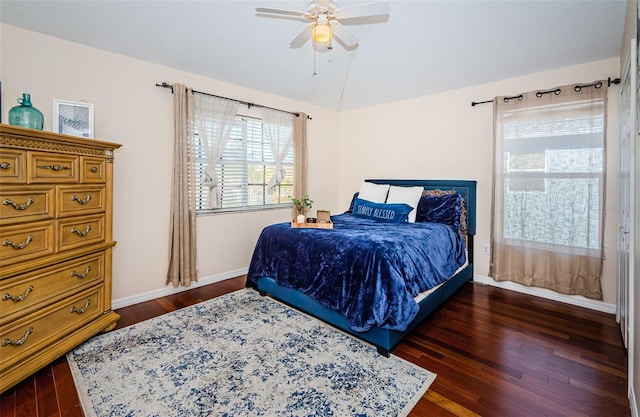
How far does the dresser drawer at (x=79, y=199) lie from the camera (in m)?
1.99

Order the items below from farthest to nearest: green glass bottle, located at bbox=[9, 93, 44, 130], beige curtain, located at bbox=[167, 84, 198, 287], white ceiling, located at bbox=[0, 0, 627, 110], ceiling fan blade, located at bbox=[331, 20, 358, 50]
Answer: beige curtain, located at bbox=[167, 84, 198, 287], white ceiling, located at bbox=[0, 0, 627, 110], ceiling fan blade, located at bbox=[331, 20, 358, 50], green glass bottle, located at bbox=[9, 93, 44, 130]

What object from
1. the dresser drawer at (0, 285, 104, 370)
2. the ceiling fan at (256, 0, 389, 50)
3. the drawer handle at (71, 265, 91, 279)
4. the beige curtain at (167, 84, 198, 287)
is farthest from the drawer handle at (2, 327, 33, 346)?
the ceiling fan at (256, 0, 389, 50)

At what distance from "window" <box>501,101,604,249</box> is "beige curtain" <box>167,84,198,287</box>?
354 centimetres

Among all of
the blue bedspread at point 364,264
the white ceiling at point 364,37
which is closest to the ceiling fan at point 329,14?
the white ceiling at point 364,37

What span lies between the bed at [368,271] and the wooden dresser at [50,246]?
4.56 feet

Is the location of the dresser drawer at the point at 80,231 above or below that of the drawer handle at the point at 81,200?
below

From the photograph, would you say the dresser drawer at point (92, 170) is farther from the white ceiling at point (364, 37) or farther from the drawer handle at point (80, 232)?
the white ceiling at point (364, 37)

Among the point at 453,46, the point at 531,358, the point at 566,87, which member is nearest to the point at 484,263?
the point at 531,358

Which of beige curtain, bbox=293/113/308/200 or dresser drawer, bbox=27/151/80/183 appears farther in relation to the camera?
beige curtain, bbox=293/113/308/200

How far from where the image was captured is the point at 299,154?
14.6 ft

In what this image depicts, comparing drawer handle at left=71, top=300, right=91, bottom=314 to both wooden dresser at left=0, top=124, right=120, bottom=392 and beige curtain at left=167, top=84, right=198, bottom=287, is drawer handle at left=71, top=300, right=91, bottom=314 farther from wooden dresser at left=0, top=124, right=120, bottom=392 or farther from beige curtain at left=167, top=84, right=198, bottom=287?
beige curtain at left=167, top=84, right=198, bottom=287

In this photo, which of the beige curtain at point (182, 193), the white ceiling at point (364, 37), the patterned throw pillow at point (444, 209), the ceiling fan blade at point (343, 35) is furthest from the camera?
the patterned throw pillow at point (444, 209)

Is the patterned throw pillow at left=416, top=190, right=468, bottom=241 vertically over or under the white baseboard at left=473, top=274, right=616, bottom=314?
over

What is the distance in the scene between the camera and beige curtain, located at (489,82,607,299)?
289 centimetres
